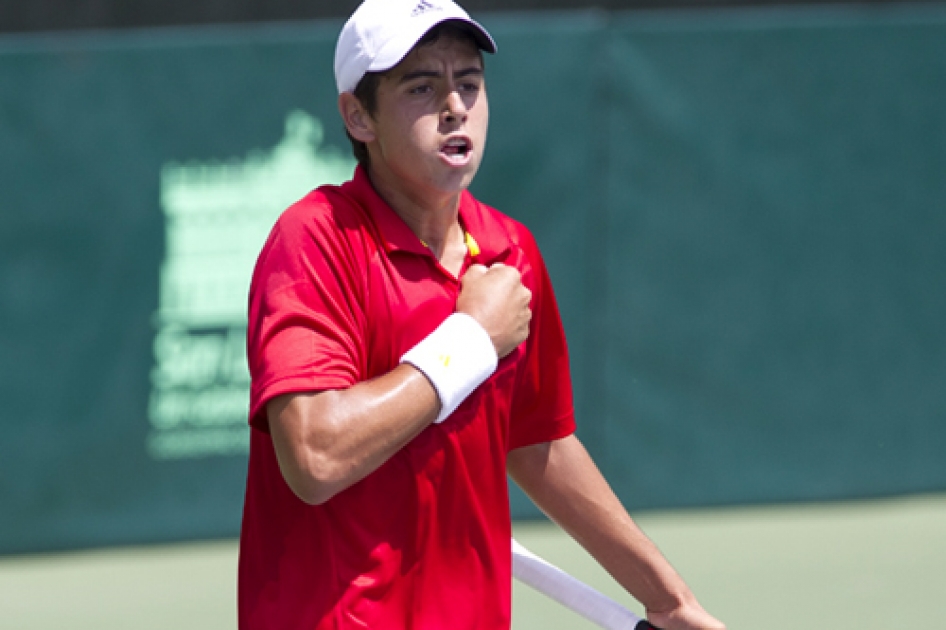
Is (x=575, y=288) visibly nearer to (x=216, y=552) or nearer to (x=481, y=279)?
(x=216, y=552)

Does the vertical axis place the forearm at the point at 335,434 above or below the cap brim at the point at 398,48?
below

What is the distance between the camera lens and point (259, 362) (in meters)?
2.12

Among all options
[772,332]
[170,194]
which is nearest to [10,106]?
[170,194]

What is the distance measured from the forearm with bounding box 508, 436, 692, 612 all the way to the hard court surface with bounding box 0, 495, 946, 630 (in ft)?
7.98

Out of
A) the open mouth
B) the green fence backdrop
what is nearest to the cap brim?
the open mouth

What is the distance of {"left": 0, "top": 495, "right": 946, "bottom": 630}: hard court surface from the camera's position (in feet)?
16.8

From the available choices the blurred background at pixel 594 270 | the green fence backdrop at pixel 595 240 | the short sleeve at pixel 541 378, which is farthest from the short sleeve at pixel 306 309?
the green fence backdrop at pixel 595 240

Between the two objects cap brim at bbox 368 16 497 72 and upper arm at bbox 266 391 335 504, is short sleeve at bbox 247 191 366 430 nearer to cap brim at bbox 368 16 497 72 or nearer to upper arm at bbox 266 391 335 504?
upper arm at bbox 266 391 335 504

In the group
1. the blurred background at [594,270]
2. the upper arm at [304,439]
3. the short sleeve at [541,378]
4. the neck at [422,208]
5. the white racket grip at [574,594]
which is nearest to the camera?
the upper arm at [304,439]

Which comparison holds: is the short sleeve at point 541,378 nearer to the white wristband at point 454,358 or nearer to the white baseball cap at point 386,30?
the white wristband at point 454,358

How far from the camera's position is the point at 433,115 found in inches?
89.4

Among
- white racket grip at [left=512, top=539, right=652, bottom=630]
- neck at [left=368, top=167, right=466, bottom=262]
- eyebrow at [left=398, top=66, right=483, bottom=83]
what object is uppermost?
eyebrow at [left=398, top=66, right=483, bottom=83]

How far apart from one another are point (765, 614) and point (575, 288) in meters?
1.56

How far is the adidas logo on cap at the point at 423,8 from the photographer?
2.22 metres
